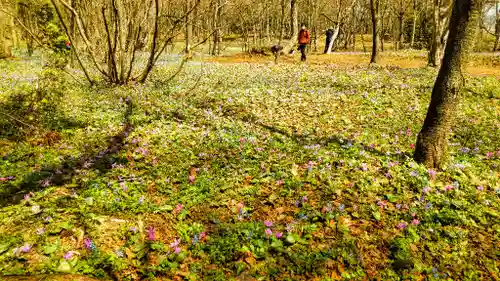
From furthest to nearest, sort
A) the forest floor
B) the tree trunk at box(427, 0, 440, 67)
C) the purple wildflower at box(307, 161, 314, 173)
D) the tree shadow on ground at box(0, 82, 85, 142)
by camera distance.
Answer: the tree trunk at box(427, 0, 440, 67) → the tree shadow on ground at box(0, 82, 85, 142) → the purple wildflower at box(307, 161, 314, 173) → the forest floor

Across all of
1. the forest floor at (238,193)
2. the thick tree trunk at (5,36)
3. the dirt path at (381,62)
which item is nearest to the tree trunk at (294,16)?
the dirt path at (381,62)

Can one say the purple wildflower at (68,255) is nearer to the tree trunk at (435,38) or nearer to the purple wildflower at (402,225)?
the purple wildflower at (402,225)

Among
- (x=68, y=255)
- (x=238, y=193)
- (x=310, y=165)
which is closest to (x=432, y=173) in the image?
(x=310, y=165)

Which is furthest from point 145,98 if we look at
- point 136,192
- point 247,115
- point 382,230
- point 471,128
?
point 471,128

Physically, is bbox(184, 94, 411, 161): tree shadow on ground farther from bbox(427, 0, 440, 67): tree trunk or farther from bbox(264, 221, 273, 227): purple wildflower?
bbox(427, 0, 440, 67): tree trunk

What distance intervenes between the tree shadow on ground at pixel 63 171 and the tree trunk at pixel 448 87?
280 inches

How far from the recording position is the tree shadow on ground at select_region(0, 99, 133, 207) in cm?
618

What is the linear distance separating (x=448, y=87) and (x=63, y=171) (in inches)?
326

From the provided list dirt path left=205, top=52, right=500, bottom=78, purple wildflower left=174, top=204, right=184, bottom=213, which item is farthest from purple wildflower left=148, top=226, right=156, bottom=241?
dirt path left=205, top=52, right=500, bottom=78

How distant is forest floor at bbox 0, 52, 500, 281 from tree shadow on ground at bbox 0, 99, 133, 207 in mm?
36

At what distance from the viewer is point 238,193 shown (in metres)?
6.64

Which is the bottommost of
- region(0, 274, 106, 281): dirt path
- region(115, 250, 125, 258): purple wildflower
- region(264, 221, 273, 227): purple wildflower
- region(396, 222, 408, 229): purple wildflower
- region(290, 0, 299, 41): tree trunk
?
region(115, 250, 125, 258): purple wildflower

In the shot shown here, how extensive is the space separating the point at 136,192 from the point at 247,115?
5174mm

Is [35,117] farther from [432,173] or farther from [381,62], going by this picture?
[381,62]
